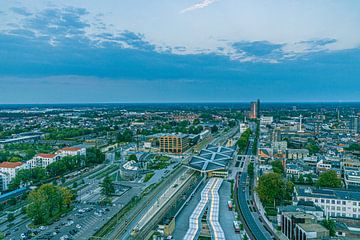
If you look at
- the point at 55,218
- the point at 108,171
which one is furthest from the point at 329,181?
the point at 108,171

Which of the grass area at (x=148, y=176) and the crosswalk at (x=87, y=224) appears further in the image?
the grass area at (x=148, y=176)

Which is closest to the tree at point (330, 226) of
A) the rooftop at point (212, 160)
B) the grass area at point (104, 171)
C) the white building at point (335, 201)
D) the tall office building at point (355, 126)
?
the white building at point (335, 201)

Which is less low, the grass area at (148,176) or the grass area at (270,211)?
the grass area at (148,176)

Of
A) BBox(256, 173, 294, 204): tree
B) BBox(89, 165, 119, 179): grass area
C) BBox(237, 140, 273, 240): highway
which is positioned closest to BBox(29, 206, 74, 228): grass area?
BBox(89, 165, 119, 179): grass area

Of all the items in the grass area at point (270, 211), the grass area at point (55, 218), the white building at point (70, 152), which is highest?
the white building at point (70, 152)

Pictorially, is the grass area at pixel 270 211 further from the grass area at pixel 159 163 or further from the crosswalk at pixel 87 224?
the grass area at pixel 159 163
